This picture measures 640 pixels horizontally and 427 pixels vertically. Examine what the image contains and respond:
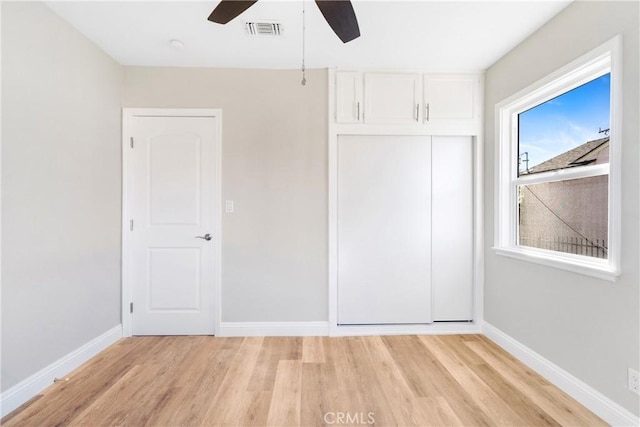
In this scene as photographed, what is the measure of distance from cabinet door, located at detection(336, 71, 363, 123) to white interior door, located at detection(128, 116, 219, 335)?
3.93 feet

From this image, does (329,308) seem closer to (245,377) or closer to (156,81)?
(245,377)

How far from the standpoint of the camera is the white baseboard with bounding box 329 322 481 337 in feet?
8.72

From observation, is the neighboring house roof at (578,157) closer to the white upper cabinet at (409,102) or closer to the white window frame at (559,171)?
the white window frame at (559,171)

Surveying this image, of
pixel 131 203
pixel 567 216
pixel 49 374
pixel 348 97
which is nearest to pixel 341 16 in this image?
pixel 348 97

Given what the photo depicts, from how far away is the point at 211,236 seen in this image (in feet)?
8.70

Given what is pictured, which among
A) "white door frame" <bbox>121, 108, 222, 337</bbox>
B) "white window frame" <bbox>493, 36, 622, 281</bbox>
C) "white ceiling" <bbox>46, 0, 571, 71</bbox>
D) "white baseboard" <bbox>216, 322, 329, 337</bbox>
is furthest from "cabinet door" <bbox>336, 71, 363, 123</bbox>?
"white baseboard" <bbox>216, 322, 329, 337</bbox>

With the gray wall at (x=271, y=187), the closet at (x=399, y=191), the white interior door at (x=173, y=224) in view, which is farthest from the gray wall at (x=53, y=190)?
the closet at (x=399, y=191)

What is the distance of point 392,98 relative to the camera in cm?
268

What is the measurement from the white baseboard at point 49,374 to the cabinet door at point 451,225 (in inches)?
118

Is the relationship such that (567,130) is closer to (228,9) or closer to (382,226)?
(382,226)

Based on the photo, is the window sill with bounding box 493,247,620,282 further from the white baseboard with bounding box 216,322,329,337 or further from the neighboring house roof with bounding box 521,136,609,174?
the white baseboard with bounding box 216,322,329,337

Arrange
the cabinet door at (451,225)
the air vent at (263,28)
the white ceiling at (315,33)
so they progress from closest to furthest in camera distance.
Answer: the white ceiling at (315,33), the air vent at (263,28), the cabinet door at (451,225)

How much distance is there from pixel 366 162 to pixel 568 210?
5.14ft

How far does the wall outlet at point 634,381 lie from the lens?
1.42 metres
